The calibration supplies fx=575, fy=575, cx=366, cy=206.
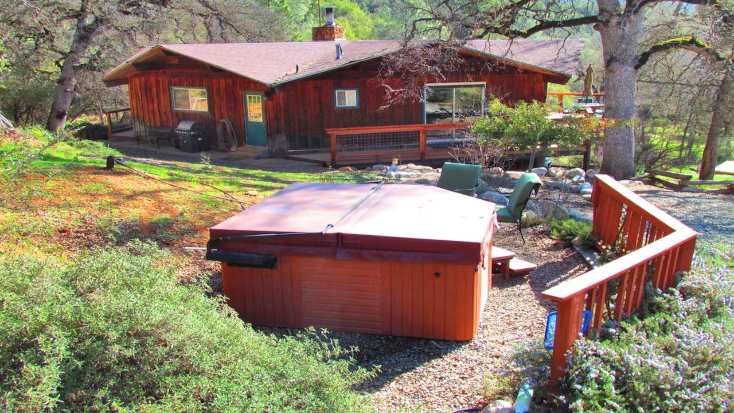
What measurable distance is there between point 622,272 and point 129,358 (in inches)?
111

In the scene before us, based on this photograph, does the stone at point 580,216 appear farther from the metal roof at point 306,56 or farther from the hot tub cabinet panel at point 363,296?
the metal roof at point 306,56

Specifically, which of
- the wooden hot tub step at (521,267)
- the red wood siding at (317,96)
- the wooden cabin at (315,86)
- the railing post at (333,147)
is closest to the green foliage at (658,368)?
the wooden hot tub step at (521,267)

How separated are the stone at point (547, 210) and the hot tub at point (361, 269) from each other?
2.96m

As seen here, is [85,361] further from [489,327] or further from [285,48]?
[285,48]

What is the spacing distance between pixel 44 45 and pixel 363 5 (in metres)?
48.3

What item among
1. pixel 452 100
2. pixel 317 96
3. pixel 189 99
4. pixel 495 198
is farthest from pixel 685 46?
pixel 189 99

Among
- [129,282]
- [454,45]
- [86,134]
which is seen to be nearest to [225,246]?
[129,282]

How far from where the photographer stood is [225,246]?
482cm

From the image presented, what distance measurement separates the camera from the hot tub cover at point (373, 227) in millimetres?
4371

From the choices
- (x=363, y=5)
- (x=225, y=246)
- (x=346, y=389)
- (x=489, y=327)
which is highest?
(x=363, y=5)

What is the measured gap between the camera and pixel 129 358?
2861mm

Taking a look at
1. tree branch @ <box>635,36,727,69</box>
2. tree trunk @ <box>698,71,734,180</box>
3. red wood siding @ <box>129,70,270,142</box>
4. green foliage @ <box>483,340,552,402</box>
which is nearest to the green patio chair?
green foliage @ <box>483,340,552,402</box>

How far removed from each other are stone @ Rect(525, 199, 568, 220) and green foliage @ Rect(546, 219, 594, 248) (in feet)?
1.53

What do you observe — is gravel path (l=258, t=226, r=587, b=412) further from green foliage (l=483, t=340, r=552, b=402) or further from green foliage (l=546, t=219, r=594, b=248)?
green foliage (l=546, t=219, r=594, b=248)
